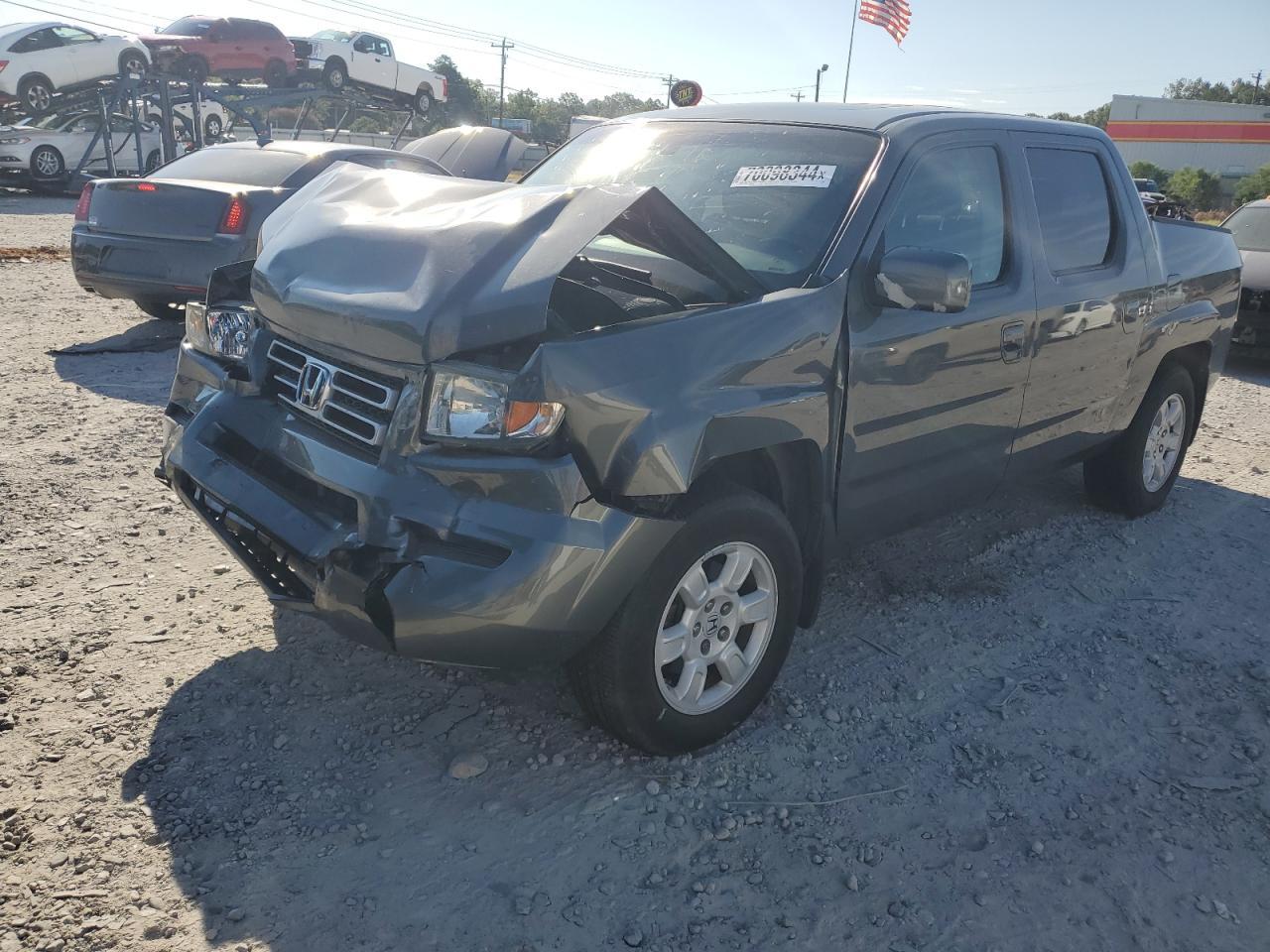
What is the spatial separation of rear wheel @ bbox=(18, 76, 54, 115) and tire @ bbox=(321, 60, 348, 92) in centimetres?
574

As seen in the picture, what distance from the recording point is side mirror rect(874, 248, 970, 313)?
2893 millimetres

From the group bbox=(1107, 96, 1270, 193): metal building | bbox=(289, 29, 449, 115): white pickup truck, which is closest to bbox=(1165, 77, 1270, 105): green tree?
bbox=(1107, 96, 1270, 193): metal building

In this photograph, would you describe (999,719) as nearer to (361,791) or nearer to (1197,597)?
(1197,597)

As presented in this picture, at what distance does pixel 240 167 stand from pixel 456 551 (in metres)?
6.56

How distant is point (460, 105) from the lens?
66.4 m

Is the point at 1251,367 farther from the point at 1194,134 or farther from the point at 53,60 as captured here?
the point at 1194,134

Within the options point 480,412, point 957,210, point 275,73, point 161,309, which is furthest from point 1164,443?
point 275,73

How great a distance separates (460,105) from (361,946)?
230 feet

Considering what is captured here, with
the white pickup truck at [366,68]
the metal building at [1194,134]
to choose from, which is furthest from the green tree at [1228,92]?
the white pickup truck at [366,68]

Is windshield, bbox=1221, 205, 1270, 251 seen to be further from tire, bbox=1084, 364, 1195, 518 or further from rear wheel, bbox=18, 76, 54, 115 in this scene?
rear wheel, bbox=18, 76, 54, 115

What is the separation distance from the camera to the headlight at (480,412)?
2.40m

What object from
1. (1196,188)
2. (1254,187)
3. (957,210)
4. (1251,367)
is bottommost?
(1251,367)

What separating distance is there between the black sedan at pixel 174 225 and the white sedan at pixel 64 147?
13.4 meters

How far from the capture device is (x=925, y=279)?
2.91 metres
